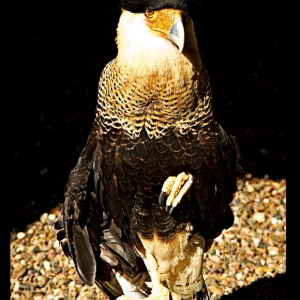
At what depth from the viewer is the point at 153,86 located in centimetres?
252

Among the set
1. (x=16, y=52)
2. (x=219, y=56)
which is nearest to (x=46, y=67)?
(x=16, y=52)

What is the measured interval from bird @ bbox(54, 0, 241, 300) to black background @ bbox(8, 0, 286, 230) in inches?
54.4

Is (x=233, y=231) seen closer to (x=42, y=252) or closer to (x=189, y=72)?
(x=42, y=252)

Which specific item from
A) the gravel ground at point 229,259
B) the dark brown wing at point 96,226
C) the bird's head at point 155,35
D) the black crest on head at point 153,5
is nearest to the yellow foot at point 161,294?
the dark brown wing at point 96,226

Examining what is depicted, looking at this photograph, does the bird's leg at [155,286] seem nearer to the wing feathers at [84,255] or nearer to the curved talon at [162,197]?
the wing feathers at [84,255]

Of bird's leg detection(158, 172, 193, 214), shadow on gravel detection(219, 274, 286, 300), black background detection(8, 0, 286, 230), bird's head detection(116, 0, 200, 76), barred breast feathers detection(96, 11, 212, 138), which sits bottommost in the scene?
shadow on gravel detection(219, 274, 286, 300)

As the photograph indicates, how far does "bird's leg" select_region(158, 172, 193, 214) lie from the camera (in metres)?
2.55

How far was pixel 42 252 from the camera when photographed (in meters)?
3.98

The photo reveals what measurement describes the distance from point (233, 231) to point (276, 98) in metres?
1.24

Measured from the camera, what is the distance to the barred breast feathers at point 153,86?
2449 mm

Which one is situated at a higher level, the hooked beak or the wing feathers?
the hooked beak

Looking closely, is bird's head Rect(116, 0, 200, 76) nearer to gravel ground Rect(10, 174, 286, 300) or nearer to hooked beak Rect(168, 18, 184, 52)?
hooked beak Rect(168, 18, 184, 52)

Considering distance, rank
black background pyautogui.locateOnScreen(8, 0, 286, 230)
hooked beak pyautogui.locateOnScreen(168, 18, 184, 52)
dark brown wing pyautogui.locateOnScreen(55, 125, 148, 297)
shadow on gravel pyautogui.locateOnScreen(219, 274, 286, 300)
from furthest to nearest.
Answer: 1. black background pyautogui.locateOnScreen(8, 0, 286, 230)
2. shadow on gravel pyautogui.locateOnScreen(219, 274, 286, 300)
3. dark brown wing pyautogui.locateOnScreen(55, 125, 148, 297)
4. hooked beak pyautogui.locateOnScreen(168, 18, 184, 52)

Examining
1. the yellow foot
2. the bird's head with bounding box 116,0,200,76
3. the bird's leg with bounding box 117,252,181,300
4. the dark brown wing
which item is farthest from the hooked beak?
the yellow foot
